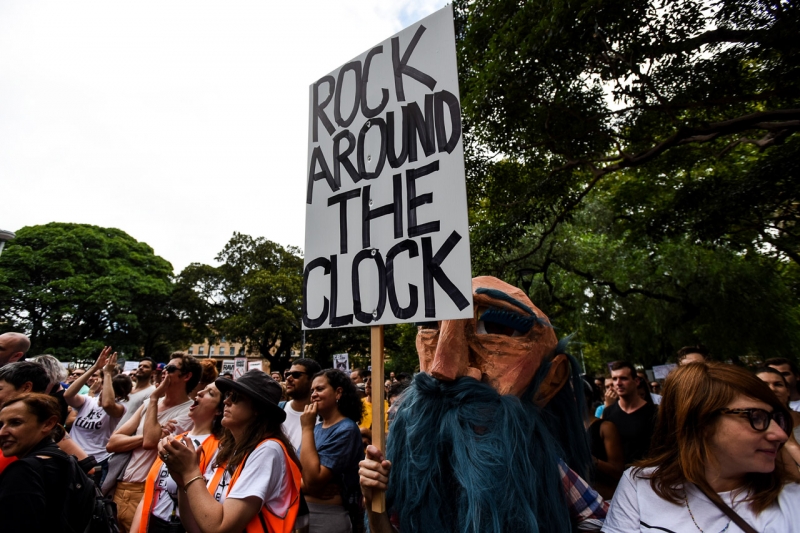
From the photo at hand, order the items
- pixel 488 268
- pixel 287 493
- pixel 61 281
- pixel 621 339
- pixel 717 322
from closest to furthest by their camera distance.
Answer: pixel 287 493 → pixel 488 268 → pixel 717 322 → pixel 621 339 → pixel 61 281

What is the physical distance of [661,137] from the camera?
802cm

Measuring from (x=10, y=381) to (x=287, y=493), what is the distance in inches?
80.6

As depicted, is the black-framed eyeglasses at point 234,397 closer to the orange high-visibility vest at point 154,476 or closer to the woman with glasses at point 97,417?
the orange high-visibility vest at point 154,476

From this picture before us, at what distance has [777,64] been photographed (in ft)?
19.3

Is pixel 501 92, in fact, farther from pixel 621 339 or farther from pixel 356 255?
pixel 621 339

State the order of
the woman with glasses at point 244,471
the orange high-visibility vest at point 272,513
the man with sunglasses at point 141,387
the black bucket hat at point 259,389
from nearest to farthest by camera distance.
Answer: the woman with glasses at point 244,471
the orange high-visibility vest at point 272,513
the black bucket hat at point 259,389
the man with sunglasses at point 141,387

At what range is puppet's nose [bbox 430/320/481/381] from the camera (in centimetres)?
176

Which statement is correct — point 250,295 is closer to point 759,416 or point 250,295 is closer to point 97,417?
point 97,417

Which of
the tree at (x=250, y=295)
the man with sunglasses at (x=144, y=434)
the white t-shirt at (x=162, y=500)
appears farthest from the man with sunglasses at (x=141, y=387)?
the tree at (x=250, y=295)

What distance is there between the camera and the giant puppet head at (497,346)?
1793 mm

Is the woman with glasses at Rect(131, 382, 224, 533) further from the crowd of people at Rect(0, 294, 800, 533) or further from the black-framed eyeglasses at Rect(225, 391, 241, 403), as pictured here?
the black-framed eyeglasses at Rect(225, 391, 241, 403)

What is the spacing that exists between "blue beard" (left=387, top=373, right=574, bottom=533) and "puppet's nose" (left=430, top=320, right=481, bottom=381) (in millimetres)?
51

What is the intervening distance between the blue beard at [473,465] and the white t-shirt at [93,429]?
410 cm

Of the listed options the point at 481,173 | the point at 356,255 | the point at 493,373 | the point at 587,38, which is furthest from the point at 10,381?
the point at 481,173
